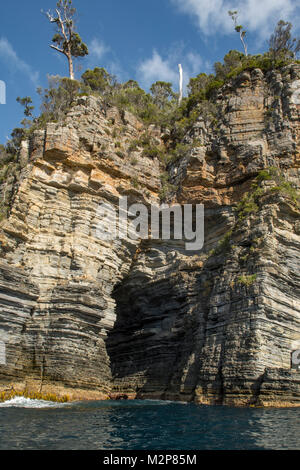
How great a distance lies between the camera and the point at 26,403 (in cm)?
1878

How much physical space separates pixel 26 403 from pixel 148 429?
8057 millimetres

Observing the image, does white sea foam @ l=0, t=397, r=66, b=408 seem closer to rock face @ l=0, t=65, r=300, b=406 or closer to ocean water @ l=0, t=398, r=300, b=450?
ocean water @ l=0, t=398, r=300, b=450

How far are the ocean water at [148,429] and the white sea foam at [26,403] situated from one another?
427 millimetres

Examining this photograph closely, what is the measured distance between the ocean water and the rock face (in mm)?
3771

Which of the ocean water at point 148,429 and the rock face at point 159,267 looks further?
the rock face at point 159,267

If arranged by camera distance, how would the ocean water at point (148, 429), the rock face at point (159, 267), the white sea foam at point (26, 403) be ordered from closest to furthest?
the ocean water at point (148, 429), the white sea foam at point (26, 403), the rock face at point (159, 267)

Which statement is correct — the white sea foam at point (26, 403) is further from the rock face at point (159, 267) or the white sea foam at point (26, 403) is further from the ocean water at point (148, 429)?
the rock face at point (159, 267)

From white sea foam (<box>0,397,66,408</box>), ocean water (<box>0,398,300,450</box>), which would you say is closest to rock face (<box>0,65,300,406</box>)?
white sea foam (<box>0,397,66,408</box>)

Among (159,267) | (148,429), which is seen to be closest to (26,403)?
(148,429)

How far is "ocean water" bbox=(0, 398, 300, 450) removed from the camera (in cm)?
1031

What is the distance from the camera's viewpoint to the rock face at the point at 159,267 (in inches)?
817

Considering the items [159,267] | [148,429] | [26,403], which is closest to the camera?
[148,429]

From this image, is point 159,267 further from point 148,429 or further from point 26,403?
point 148,429

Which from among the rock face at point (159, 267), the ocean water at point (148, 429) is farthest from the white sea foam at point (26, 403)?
the rock face at point (159, 267)
